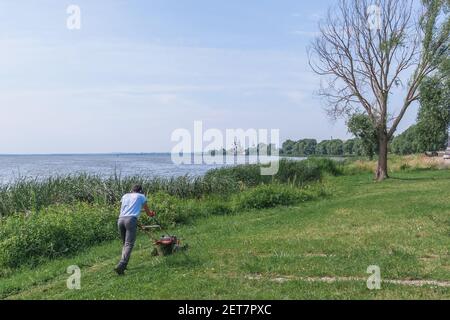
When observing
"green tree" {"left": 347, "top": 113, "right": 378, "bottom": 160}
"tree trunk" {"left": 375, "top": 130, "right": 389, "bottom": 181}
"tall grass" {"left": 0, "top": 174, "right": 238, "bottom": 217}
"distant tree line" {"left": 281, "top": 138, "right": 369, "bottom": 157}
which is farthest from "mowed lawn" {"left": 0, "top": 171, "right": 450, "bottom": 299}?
"distant tree line" {"left": 281, "top": 138, "right": 369, "bottom": 157}

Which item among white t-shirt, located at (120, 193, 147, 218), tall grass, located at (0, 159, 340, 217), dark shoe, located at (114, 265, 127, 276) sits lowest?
dark shoe, located at (114, 265, 127, 276)

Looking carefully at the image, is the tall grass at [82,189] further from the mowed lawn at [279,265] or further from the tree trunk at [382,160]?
the tree trunk at [382,160]

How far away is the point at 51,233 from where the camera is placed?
12.2 meters

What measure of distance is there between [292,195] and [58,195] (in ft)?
32.1

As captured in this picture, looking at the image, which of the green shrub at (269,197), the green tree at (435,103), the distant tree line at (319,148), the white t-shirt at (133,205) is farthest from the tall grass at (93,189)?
the distant tree line at (319,148)

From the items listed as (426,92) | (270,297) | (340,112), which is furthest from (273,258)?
(426,92)

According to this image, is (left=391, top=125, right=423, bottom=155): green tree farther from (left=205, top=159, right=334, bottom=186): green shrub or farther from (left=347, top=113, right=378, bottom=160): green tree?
(left=205, top=159, right=334, bottom=186): green shrub

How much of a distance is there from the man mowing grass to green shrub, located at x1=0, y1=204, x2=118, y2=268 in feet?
11.7

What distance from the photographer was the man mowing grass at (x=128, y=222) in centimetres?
893

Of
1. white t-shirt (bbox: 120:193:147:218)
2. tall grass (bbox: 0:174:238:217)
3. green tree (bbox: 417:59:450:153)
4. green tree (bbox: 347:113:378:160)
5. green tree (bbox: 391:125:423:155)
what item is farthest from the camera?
green tree (bbox: 391:125:423:155)

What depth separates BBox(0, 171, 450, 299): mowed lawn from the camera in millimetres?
7188

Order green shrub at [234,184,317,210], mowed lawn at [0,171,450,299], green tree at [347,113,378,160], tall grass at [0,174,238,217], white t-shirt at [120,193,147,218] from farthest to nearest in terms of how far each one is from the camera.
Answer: green tree at [347,113,378,160] → green shrub at [234,184,317,210] → tall grass at [0,174,238,217] → white t-shirt at [120,193,147,218] → mowed lawn at [0,171,450,299]

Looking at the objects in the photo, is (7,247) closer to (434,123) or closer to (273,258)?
(273,258)

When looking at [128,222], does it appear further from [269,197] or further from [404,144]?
[404,144]
